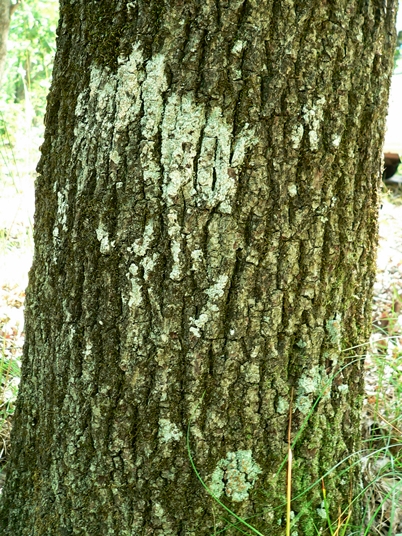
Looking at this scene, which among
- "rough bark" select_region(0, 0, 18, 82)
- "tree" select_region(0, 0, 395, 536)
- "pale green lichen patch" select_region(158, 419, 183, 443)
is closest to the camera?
"tree" select_region(0, 0, 395, 536)

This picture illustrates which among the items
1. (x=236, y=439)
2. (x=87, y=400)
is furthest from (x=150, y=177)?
(x=236, y=439)

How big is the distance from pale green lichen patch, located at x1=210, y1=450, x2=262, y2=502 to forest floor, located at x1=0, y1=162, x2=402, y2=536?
319mm

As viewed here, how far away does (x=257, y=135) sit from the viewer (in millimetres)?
1408

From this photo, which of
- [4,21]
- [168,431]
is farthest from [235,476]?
[4,21]

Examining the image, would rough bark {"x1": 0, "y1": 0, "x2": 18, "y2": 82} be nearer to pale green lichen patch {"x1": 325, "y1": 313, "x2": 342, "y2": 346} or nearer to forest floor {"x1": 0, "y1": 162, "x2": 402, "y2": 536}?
forest floor {"x1": 0, "y1": 162, "x2": 402, "y2": 536}

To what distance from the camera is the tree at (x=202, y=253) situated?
4.60ft

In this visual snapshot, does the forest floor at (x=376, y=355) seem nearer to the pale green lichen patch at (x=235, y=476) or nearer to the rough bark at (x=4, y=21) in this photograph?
the pale green lichen patch at (x=235, y=476)

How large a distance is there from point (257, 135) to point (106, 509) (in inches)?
44.0

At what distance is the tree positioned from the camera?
140 cm

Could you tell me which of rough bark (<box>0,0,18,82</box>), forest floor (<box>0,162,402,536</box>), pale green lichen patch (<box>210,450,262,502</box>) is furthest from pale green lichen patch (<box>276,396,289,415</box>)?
rough bark (<box>0,0,18,82</box>)

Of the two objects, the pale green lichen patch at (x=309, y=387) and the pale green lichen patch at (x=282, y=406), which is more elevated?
the pale green lichen patch at (x=309, y=387)

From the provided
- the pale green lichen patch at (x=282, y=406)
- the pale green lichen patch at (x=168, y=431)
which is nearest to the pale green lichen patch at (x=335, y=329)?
the pale green lichen patch at (x=282, y=406)

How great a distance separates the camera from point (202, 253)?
1.44 meters

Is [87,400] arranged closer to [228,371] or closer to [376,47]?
[228,371]
